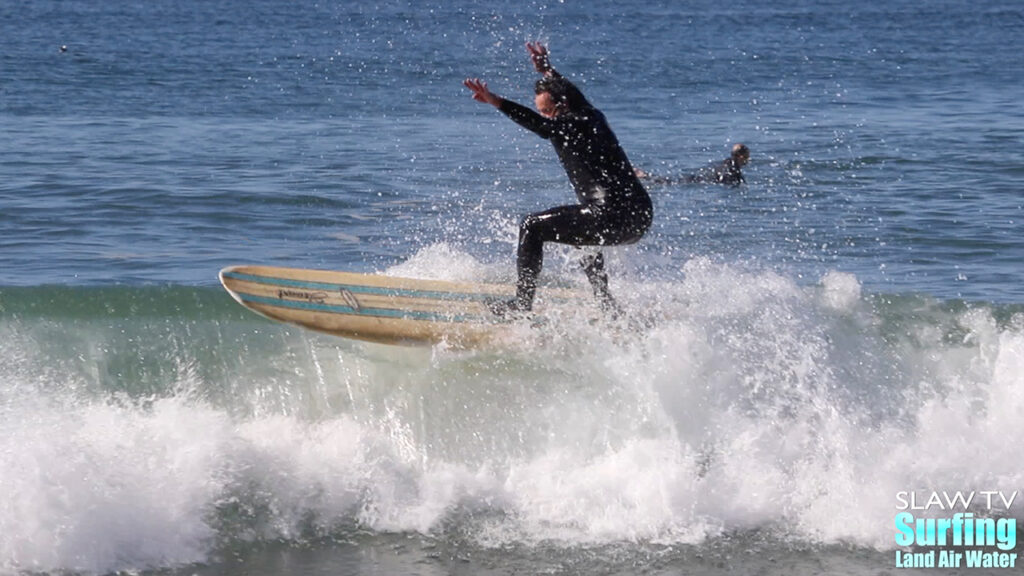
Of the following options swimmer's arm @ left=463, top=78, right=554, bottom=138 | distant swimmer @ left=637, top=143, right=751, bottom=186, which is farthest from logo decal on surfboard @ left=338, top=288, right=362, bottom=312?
distant swimmer @ left=637, top=143, right=751, bottom=186

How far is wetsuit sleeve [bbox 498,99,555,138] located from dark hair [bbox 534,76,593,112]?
18 cm

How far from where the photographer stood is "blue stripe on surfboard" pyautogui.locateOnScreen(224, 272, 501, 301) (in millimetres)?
7914

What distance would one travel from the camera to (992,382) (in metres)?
7.91

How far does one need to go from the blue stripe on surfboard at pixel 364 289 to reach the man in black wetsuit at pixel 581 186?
1.69ft

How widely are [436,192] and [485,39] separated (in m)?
20.9

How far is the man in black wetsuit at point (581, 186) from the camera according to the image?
24.1ft

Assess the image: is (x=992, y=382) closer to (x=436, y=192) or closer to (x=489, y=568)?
(x=489, y=568)

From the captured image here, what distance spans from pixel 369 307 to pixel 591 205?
59.2 inches

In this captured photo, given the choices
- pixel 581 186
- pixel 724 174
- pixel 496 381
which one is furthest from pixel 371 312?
pixel 724 174

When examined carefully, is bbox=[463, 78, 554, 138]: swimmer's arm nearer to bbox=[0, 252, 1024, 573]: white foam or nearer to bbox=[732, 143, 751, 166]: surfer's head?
bbox=[0, 252, 1024, 573]: white foam

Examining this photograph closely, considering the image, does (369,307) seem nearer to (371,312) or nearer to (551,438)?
(371,312)

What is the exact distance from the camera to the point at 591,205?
297 inches

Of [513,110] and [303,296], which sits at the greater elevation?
[513,110]

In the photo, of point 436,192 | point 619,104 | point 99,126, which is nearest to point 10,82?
point 99,126
